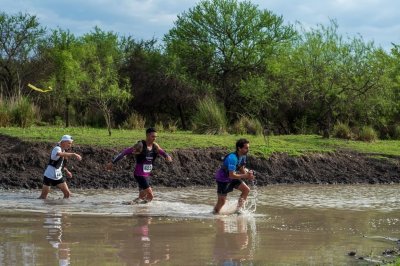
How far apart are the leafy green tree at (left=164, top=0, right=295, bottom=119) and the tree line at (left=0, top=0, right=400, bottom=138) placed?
51 mm

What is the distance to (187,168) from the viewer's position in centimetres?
2042

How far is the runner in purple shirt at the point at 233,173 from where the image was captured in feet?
44.8

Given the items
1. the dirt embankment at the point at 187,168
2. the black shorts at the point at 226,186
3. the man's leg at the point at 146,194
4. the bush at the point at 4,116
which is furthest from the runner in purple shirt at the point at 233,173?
the bush at the point at 4,116

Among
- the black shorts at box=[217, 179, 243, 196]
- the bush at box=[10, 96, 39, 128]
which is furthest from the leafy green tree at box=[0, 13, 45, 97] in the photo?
the black shorts at box=[217, 179, 243, 196]

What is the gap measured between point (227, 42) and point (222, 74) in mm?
1756

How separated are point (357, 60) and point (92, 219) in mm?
19624

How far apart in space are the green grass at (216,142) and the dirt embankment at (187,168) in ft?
1.61

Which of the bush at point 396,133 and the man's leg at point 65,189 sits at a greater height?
the bush at point 396,133

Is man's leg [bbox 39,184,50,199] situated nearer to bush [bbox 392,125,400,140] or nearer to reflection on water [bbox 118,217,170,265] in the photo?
reflection on water [bbox 118,217,170,265]

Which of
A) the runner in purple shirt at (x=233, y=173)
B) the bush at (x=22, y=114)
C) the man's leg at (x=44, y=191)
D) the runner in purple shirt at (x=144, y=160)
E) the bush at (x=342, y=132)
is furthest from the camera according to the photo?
the bush at (x=342, y=132)

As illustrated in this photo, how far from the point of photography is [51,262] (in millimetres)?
8531

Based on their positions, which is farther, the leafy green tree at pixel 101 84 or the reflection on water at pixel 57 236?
A: the leafy green tree at pixel 101 84

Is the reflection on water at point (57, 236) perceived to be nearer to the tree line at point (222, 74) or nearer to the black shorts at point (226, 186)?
the black shorts at point (226, 186)

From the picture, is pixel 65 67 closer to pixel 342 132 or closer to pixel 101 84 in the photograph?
pixel 101 84
